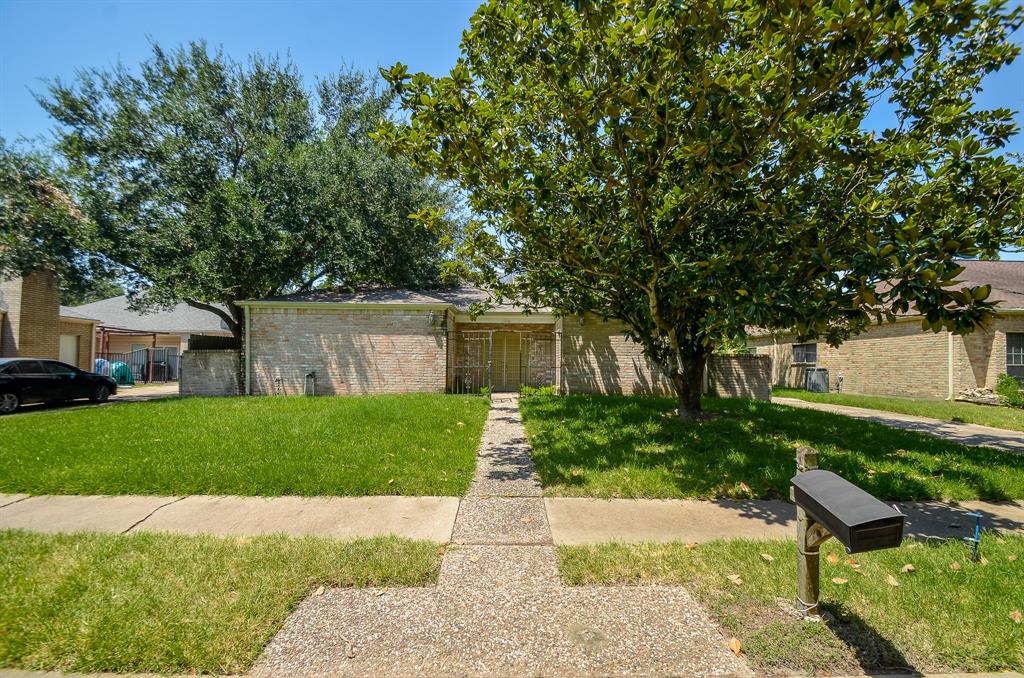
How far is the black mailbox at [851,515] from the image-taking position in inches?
83.0

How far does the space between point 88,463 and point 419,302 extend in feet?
27.8

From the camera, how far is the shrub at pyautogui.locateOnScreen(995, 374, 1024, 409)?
12492 millimetres

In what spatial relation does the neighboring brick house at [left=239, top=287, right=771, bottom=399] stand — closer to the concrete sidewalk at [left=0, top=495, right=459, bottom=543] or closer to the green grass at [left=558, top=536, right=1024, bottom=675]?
the concrete sidewalk at [left=0, top=495, right=459, bottom=543]

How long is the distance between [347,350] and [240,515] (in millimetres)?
9300

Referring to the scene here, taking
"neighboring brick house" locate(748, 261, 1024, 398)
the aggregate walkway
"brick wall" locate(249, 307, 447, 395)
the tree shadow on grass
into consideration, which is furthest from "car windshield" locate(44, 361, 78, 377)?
"neighboring brick house" locate(748, 261, 1024, 398)

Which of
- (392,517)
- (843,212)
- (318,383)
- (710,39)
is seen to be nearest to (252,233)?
(318,383)

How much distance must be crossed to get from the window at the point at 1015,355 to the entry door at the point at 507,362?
14899 mm

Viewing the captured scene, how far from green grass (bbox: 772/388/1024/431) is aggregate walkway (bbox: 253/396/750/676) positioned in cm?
1210

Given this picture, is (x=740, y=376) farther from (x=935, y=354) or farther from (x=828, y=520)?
(x=828, y=520)

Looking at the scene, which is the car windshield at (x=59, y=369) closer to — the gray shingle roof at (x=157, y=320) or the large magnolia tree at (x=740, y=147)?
the gray shingle roof at (x=157, y=320)

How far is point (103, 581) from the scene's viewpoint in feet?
9.82

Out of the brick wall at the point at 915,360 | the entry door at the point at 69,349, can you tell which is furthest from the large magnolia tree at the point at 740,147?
the entry door at the point at 69,349

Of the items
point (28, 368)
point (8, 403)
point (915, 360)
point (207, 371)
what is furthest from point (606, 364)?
point (28, 368)

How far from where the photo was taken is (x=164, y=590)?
113 inches
